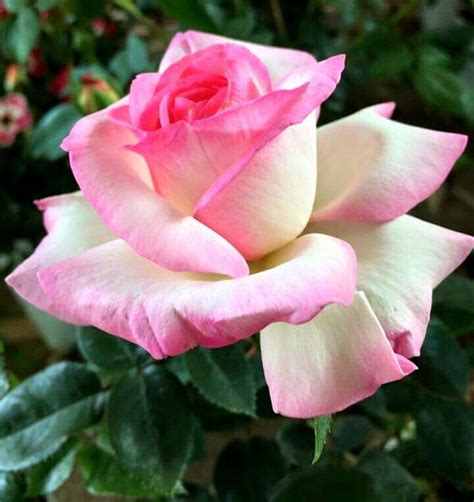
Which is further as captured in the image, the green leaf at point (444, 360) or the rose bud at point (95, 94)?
the rose bud at point (95, 94)

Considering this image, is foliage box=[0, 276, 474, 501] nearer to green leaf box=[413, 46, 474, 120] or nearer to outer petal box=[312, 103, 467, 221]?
outer petal box=[312, 103, 467, 221]

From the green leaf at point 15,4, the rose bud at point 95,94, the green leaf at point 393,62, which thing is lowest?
the green leaf at point 393,62

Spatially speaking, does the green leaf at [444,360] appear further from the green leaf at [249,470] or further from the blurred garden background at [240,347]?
the green leaf at [249,470]

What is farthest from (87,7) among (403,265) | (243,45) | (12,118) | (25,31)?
(403,265)

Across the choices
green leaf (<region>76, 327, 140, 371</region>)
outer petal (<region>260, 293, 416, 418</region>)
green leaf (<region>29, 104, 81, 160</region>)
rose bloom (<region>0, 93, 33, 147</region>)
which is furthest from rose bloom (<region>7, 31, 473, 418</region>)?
rose bloom (<region>0, 93, 33, 147</region>)

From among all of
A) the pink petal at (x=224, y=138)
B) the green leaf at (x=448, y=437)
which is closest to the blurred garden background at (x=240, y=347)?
the green leaf at (x=448, y=437)

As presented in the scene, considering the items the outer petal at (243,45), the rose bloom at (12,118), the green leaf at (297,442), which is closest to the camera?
the outer petal at (243,45)

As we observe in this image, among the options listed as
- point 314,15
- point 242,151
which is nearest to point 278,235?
point 242,151
